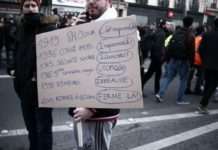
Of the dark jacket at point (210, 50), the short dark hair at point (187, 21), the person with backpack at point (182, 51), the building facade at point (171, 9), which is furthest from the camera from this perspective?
the building facade at point (171, 9)

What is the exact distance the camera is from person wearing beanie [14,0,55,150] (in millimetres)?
3258

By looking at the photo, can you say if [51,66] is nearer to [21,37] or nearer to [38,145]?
[21,37]

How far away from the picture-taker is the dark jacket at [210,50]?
6.67 metres

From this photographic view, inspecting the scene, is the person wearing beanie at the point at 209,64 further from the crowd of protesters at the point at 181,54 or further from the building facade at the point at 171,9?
the building facade at the point at 171,9

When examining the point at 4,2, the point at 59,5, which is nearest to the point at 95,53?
the point at 4,2

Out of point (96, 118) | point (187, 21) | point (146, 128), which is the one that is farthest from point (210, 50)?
point (96, 118)

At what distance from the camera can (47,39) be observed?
263 cm

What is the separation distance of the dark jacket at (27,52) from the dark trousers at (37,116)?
3 cm

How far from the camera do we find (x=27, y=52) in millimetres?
3312

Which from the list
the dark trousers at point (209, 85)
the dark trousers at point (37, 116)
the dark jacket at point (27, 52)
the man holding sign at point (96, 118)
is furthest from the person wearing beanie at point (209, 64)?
the man holding sign at point (96, 118)

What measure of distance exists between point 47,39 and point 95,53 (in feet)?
1.35

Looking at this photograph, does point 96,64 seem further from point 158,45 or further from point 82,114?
point 158,45

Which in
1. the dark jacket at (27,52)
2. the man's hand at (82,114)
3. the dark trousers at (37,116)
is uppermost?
the dark jacket at (27,52)

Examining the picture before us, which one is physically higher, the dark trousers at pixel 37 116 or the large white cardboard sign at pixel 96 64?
the large white cardboard sign at pixel 96 64
